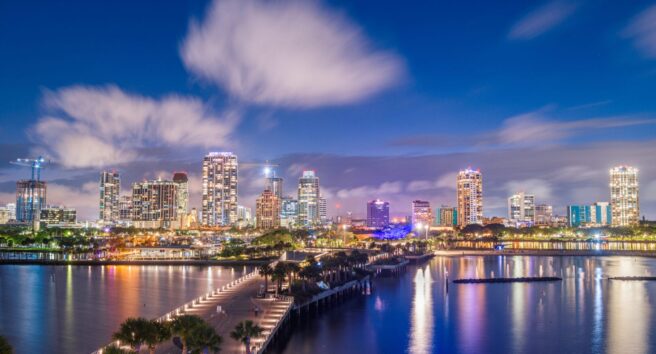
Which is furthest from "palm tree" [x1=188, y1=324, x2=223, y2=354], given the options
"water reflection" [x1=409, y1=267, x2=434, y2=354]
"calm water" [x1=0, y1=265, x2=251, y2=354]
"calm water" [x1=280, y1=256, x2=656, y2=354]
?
"water reflection" [x1=409, y1=267, x2=434, y2=354]

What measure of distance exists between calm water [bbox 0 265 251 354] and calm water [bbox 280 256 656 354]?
15.1m

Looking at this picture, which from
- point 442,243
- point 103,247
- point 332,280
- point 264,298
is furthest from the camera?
point 442,243

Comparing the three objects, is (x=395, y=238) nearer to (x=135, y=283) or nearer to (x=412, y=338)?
(x=135, y=283)

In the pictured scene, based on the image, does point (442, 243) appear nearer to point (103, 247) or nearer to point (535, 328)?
point (103, 247)

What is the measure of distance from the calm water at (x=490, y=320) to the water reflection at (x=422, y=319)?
7 centimetres

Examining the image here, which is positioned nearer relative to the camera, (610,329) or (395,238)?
Result: (610,329)

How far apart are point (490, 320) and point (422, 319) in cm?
549

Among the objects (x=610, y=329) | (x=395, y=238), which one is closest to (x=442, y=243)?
(x=395, y=238)

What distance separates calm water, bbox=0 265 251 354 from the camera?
43531mm

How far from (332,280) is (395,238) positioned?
123946 millimetres

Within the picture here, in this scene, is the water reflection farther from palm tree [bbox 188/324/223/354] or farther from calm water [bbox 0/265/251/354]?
calm water [bbox 0/265/251/354]

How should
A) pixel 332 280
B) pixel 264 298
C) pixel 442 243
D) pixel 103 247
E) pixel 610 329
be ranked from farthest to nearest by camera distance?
pixel 442 243, pixel 103 247, pixel 332 280, pixel 264 298, pixel 610 329

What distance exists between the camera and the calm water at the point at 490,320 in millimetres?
41281

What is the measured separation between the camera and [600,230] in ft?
619
